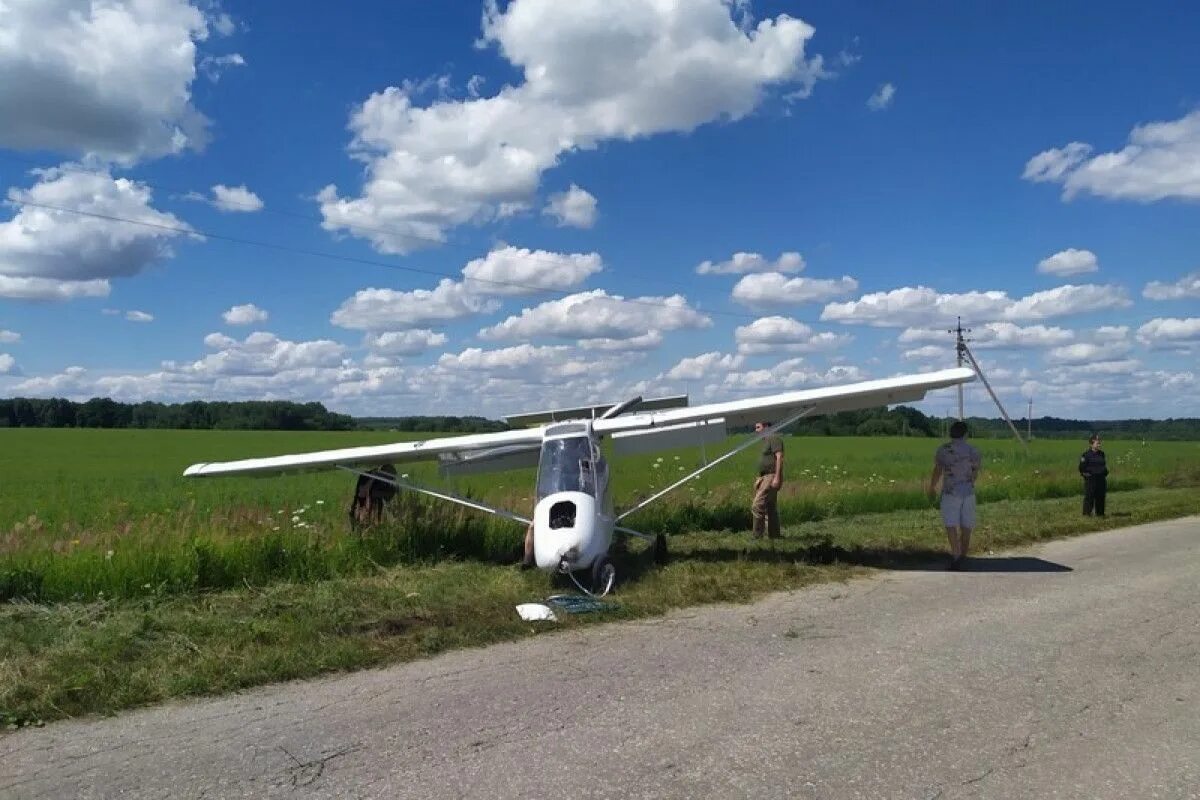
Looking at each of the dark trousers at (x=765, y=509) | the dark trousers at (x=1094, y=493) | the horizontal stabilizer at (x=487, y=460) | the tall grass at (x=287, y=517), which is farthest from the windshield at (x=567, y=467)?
the dark trousers at (x=1094, y=493)

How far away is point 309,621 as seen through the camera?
7.88m

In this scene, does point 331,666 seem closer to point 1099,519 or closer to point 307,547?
point 307,547

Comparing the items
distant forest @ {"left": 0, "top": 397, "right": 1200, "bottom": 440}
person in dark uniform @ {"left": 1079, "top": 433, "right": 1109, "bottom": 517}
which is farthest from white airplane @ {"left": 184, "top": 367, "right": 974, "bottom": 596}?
distant forest @ {"left": 0, "top": 397, "right": 1200, "bottom": 440}

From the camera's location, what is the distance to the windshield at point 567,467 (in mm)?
10180

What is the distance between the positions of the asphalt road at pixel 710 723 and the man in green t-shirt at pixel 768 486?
19.3 feet

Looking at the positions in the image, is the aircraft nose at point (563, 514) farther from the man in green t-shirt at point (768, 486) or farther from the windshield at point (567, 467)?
the man in green t-shirt at point (768, 486)

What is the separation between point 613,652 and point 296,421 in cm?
7685

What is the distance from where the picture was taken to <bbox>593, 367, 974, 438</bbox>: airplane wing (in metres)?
11.6

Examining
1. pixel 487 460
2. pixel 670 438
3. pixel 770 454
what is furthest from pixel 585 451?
pixel 770 454

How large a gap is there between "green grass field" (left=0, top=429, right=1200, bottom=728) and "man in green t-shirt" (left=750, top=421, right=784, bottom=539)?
49 centimetres

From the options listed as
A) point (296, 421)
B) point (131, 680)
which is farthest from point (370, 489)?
point (296, 421)

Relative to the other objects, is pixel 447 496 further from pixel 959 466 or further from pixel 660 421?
pixel 959 466

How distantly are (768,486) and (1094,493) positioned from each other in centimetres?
856

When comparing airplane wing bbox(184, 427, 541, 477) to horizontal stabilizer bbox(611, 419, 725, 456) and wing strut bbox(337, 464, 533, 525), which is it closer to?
wing strut bbox(337, 464, 533, 525)
